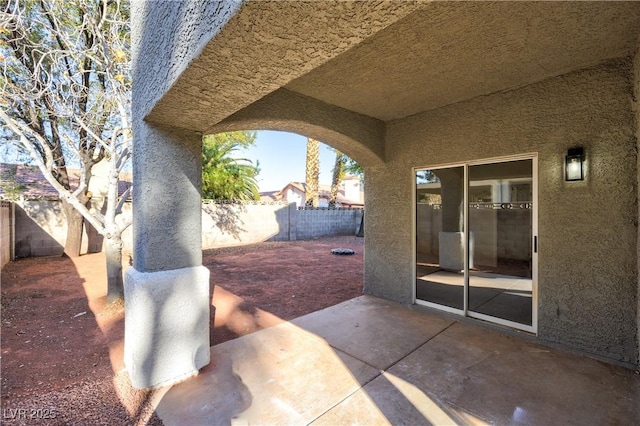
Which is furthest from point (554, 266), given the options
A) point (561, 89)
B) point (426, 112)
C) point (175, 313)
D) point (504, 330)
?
point (175, 313)

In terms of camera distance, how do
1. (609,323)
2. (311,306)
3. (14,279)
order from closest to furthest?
(609,323) < (311,306) < (14,279)

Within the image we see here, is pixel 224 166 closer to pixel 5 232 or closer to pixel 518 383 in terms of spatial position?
pixel 5 232

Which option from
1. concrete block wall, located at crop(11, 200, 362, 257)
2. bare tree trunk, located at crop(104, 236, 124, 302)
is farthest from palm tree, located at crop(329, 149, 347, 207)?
bare tree trunk, located at crop(104, 236, 124, 302)

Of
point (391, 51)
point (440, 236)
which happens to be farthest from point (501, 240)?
point (391, 51)

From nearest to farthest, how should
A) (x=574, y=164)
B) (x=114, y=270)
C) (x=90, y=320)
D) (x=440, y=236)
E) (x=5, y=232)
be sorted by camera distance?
1. (x=574, y=164)
2. (x=90, y=320)
3. (x=114, y=270)
4. (x=440, y=236)
5. (x=5, y=232)

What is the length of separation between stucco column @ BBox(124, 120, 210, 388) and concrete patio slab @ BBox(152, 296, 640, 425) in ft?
1.07

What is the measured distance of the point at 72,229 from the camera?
33.1ft

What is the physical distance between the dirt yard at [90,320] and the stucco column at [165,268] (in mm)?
390

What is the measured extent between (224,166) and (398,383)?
13.8 m

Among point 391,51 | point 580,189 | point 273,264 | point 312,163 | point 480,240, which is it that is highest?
point 312,163

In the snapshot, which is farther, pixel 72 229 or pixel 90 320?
pixel 72 229

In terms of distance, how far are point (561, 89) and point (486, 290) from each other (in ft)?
14.2

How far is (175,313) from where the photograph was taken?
311 centimetres

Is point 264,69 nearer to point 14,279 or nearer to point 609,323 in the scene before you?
point 609,323
